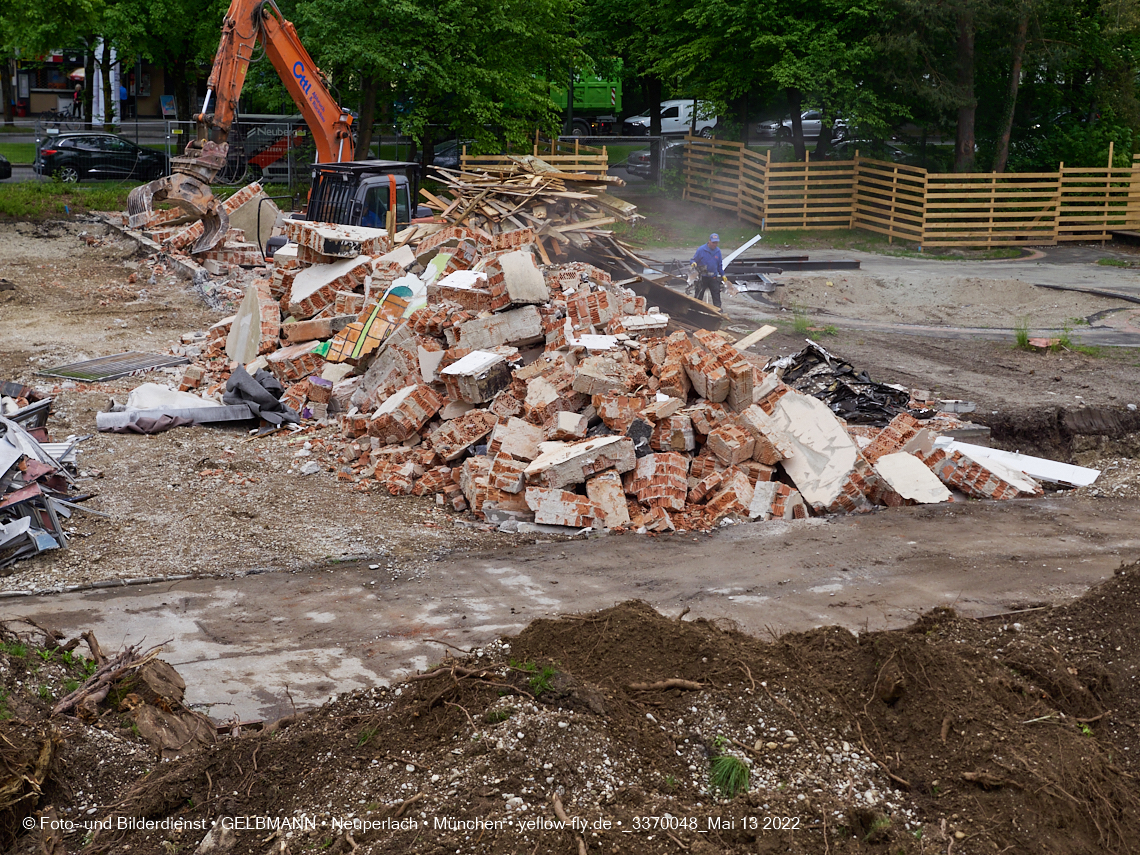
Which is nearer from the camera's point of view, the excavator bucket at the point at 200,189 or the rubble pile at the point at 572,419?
the rubble pile at the point at 572,419

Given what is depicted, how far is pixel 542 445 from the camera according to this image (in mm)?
10477

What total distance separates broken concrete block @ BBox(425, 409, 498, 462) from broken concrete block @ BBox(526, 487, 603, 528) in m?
1.36

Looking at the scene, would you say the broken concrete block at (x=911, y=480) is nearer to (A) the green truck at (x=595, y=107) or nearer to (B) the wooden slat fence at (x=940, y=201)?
(B) the wooden slat fence at (x=940, y=201)

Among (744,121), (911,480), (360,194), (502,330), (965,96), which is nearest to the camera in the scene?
(911,480)

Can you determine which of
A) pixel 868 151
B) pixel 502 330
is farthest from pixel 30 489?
pixel 868 151

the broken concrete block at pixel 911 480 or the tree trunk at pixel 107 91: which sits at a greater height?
the tree trunk at pixel 107 91

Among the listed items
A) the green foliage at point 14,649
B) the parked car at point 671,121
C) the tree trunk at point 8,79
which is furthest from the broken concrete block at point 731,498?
the tree trunk at point 8,79

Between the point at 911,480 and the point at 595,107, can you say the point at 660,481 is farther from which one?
the point at 595,107

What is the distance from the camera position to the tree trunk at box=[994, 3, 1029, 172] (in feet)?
84.7

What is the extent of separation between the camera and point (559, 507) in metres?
9.91

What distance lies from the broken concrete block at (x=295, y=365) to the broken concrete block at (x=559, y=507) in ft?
16.3

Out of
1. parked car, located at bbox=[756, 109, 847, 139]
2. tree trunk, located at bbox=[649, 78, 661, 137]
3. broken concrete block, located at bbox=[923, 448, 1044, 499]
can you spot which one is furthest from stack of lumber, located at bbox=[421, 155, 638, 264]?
tree trunk, located at bbox=[649, 78, 661, 137]

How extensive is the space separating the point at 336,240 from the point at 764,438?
24.9ft

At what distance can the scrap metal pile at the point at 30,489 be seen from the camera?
8750mm
